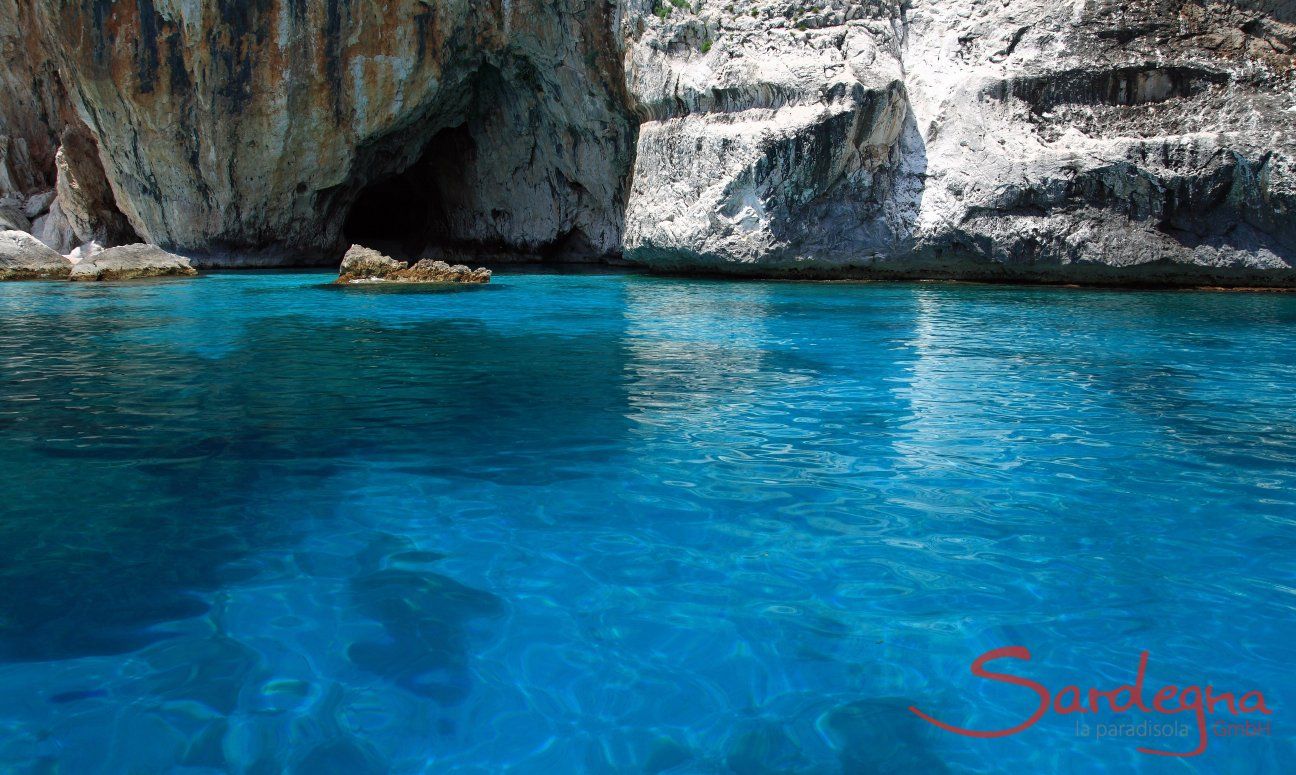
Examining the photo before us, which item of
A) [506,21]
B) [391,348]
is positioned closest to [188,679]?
[391,348]

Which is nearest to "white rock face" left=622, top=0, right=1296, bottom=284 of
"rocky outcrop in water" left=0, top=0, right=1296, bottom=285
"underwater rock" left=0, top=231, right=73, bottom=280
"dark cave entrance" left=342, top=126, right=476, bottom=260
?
"rocky outcrop in water" left=0, top=0, right=1296, bottom=285

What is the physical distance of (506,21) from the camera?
788 inches

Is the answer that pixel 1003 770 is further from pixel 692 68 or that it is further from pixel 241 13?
pixel 241 13

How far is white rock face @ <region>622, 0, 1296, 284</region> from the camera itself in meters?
14.1

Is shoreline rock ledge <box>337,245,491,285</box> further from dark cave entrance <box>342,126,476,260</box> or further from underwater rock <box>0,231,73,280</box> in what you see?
dark cave entrance <box>342,126,476,260</box>

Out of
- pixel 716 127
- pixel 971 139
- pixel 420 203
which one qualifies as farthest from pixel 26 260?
pixel 971 139

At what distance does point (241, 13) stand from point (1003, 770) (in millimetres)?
22473

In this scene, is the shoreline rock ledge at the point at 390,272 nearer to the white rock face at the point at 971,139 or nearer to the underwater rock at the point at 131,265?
the white rock face at the point at 971,139

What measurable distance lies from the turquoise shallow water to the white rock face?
9.45 meters

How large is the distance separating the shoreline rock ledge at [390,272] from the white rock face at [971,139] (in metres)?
4.14

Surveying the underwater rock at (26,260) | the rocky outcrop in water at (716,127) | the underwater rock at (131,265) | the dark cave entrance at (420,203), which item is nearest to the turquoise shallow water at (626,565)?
the rocky outcrop in water at (716,127)

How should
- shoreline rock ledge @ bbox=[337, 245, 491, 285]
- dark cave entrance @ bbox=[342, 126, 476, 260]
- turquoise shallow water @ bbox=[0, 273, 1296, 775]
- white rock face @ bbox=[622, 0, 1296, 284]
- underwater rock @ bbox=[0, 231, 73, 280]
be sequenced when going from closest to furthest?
turquoise shallow water @ bbox=[0, 273, 1296, 775] → white rock face @ bbox=[622, 0, 1296, 284] → shoreline rock ledge @ bbox=[337, 245, 491, 285] → underwater rock @ bbox=[0, 231, 73, 280] → dark cave entrance @ bbox=[342, 126, 476, 260]

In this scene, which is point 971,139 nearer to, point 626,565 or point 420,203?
point 626,565

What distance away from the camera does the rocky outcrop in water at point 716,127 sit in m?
14.4
